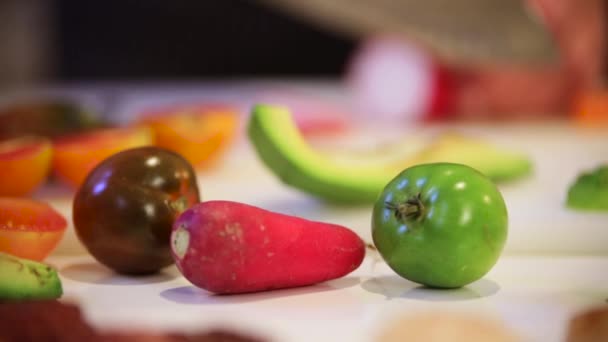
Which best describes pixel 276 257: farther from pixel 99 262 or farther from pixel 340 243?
pixel 99 262

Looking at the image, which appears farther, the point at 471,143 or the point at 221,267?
the point at 471,143

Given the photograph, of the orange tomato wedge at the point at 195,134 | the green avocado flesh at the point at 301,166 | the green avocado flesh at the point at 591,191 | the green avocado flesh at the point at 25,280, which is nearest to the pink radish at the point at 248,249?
the green avocado flesh at the point at 25,280

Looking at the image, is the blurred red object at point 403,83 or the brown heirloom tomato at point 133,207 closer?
the brown heirloom tomato at point 133,207

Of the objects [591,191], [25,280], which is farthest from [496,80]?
[25,280]

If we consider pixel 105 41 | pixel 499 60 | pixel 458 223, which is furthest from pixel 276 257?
pixel 105 41

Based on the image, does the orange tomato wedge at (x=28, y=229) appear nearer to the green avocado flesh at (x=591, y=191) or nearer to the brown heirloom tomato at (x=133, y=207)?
the brown heirloom tomato at (x=133, y=207)

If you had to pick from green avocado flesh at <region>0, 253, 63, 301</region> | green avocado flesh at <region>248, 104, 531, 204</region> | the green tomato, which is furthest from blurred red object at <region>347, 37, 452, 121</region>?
green avocado flesh at <region>0, 253, 63, 301</region>

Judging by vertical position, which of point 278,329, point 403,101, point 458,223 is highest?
point 403,101
